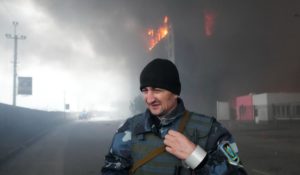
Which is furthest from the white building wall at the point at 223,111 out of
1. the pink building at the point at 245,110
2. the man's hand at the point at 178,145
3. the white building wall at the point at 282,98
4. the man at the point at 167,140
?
the man's hand at the point at 178,145

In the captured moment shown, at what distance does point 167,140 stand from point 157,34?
82.0m

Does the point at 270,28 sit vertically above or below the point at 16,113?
above

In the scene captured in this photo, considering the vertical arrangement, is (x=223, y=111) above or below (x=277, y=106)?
below

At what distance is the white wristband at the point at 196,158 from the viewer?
5.92 ft

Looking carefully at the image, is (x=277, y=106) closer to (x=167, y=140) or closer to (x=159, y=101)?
(x=159, y=101)

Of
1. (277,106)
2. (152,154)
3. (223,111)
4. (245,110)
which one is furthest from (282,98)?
(152,154)

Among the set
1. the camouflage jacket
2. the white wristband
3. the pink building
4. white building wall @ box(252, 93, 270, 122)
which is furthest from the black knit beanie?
the pink building

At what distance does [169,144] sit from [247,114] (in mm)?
44358

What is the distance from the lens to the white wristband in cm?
180

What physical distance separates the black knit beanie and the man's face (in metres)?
0.04

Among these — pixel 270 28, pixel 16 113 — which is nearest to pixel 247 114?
pixel 270 28

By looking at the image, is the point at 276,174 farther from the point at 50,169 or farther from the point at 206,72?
the point at 206,72

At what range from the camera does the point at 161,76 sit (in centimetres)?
207

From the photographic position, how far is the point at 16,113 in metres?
21.0
